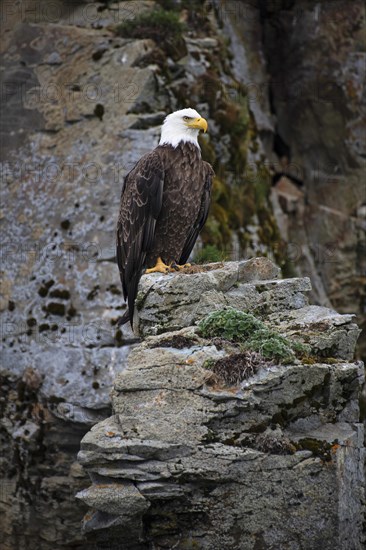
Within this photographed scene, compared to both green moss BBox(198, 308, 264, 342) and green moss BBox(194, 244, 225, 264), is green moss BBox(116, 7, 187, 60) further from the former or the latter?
green moss BBox(198, 308, 264, 342)

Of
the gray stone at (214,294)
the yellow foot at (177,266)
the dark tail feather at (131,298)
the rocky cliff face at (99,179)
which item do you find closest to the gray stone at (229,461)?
the gray stone at (214,294)

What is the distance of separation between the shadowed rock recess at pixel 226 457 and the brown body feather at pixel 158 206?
2.44 metres

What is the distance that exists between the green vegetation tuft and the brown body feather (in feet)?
6.76

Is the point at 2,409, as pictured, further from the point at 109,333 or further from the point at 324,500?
the point at 324,500

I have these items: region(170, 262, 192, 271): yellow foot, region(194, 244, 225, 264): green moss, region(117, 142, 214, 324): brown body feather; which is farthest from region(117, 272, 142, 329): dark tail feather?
region(194, 244, 225, 264): green moss

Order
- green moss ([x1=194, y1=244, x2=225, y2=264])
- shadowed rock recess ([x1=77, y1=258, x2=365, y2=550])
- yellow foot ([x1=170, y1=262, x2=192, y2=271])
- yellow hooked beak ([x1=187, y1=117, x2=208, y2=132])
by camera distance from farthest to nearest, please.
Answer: green moss ([x1=194, y1=244, x2=225, y2=264]) < yellow hooked beak ([x1=187, y1=117, x2=208, y2=132]) < yellow foot ([x1=170, y1=262, x2=192, y2=271]) < shadowed rock recess ([x1=77, y1=258, x2=365, y2=550])

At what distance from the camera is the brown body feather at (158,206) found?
9266 millimetres

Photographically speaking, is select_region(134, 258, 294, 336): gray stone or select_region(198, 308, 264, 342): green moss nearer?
select_region(198, 308, 264, 342): green moss

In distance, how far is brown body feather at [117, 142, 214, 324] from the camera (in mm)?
9266

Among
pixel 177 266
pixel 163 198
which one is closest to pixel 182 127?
pixel 163 198

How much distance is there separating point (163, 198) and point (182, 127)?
0.85 m

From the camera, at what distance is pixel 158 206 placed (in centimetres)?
926

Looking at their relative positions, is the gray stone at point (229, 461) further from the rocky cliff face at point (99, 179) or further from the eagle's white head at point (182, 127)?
the rocky cliff face at point (99, 179)

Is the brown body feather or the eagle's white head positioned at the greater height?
the eagle's white head
